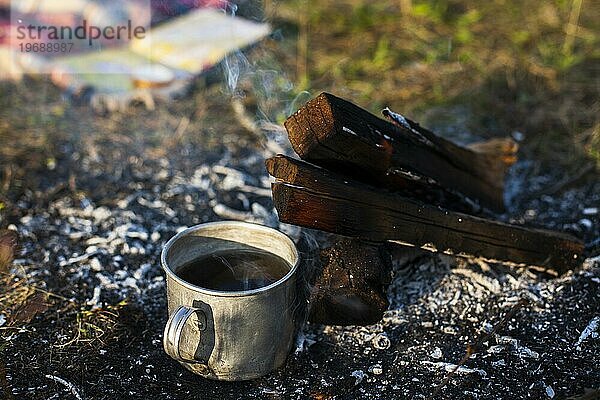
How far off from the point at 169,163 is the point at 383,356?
58.7 inches

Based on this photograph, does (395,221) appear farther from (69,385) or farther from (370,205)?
(69,385)

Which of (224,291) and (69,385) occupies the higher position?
(224,291)

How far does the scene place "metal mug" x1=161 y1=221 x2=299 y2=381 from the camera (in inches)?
66.1

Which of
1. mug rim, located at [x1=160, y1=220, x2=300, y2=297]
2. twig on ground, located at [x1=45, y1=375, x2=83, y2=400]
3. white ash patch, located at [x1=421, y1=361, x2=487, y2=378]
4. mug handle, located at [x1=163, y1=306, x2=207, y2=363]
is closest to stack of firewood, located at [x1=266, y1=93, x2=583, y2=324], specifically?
mug rim, located at [x1=160, y1=220, x2=300, y2=297]

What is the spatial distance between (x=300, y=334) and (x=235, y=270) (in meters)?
0.28

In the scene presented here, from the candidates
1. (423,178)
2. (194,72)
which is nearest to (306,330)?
(423,178)

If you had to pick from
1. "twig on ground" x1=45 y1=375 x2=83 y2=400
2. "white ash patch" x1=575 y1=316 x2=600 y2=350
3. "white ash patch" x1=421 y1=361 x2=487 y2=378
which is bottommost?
"twig on ground" x1=45 y1=375 x2=83 y2=400

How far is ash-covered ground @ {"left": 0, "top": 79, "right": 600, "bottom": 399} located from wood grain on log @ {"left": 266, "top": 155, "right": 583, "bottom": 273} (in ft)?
0.40

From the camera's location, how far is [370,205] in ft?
6.22

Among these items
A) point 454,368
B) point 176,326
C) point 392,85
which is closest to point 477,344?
point 454,368

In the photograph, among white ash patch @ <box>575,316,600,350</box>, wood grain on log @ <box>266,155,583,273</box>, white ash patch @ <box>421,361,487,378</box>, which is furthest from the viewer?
white ash patch @ <box>575,316,600,350</box>

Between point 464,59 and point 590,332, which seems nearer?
point 590,332

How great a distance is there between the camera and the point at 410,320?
2.12 m

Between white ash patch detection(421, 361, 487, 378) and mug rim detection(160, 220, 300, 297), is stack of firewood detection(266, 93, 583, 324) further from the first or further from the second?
white ash patch detection(421, 361, 487, 378)
